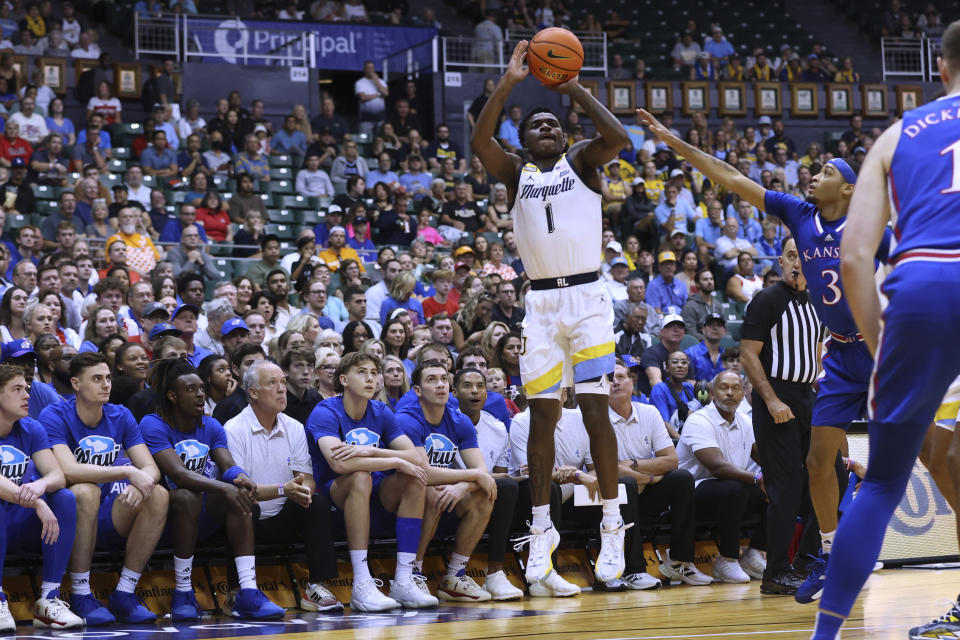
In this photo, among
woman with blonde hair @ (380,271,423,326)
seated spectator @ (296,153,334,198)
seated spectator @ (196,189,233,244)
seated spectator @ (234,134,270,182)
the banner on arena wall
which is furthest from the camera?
seated spectator @ (296,153,334,198)

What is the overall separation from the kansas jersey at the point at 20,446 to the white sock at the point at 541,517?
2.91 m

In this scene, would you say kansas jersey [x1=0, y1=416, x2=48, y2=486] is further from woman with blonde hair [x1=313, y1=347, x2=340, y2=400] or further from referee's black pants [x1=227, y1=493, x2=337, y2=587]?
woman with blonde hair [x1=313, y1=347, x2=340, y2=400]

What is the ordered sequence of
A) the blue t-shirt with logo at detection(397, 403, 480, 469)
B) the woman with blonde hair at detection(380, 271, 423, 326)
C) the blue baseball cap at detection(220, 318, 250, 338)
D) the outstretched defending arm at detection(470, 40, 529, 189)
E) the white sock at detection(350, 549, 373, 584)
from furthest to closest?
the woman with blonde hair at detection(380, 271, 423, 326) < the blue baseball cap at detection(220, 318, 250, 338) < the blue t-shirt with logo at detection(397, 403, 480, 469) < the white sock at detection(350, 549, 373, 584) < the outstretched defending arm at detection(470, 40, 529, 189)

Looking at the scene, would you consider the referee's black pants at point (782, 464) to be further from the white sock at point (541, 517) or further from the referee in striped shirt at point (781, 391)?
the white sock at point (541, 517)

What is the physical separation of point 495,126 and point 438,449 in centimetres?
261

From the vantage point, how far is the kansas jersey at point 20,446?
22.3 feet

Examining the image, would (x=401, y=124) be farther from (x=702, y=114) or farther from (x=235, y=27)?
(x=702, y=114)

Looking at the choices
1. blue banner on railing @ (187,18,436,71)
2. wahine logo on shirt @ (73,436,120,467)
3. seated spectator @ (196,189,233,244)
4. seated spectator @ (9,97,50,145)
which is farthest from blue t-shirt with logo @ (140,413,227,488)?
blue banner on railing @ (187,18,436,71)

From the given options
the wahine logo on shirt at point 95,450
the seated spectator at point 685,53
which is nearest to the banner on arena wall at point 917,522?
the wahine logo on shirt at point 95,450

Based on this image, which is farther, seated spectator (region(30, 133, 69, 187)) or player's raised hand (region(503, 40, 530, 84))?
seated spectator (region(30, 133, 69, 187))

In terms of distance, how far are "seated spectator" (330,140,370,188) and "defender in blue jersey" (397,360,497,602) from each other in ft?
33.7

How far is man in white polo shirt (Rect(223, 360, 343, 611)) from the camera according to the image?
7.51 metres

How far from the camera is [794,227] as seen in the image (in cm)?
621

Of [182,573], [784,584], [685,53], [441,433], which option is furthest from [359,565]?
[685,53]
